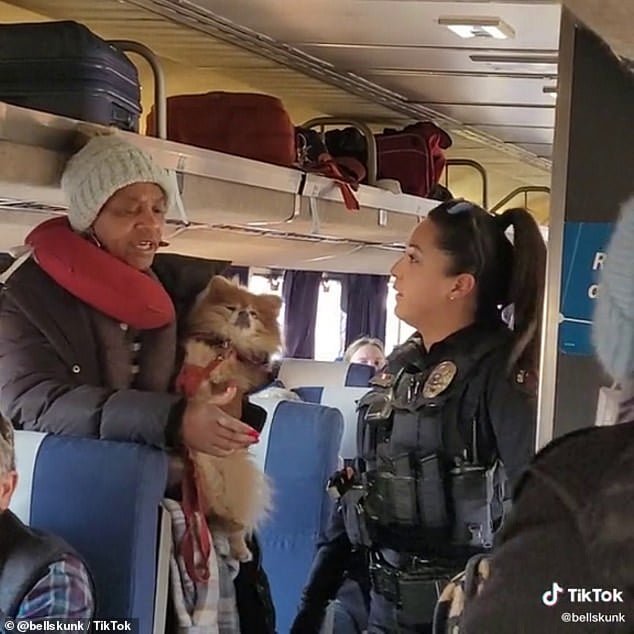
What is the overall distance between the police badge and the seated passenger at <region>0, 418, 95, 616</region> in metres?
0.77

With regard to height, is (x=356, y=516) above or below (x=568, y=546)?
below

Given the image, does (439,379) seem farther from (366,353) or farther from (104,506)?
(366,353)

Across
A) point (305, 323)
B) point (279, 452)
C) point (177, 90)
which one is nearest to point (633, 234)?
point (279, 452)

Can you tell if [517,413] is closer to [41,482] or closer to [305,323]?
[41,482]

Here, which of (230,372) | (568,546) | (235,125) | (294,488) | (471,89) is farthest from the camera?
(471,89)

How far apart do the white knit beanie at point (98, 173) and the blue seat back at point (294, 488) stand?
3.30ft

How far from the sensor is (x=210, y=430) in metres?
1.60

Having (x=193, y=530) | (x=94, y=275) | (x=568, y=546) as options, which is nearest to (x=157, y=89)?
(x=94, y=275)

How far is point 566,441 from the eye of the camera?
605mm

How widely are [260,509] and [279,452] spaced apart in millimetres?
711

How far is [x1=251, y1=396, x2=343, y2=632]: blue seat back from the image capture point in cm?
251

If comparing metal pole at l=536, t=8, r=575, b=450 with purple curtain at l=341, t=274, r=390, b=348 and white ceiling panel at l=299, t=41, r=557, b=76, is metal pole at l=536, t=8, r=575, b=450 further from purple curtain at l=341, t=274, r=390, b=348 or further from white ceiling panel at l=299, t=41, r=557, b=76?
purple curtain at l=341, t=274, r=390, b=348

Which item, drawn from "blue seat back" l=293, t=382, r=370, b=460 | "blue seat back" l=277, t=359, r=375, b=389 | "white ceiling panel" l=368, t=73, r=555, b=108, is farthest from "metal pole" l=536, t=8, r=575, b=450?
"blue seat back" l=277, t=359, r=375, b=389

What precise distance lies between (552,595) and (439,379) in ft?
4.47
